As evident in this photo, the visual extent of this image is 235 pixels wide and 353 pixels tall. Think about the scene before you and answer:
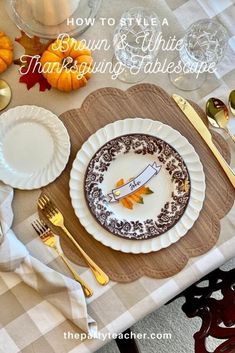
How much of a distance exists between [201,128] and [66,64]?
0.27 m

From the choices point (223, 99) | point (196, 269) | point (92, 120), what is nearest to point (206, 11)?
point (223, 99)

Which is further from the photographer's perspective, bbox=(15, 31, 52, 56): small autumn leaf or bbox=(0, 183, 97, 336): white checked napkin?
bbox=(15, 31, 52, 56): small autumn leaf

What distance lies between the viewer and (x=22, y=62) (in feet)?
3.40

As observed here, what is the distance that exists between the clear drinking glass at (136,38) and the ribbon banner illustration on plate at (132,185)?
18cm

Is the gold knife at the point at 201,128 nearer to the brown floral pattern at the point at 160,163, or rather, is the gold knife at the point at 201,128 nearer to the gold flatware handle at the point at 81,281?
the brown floral pattern at the point at 160,163

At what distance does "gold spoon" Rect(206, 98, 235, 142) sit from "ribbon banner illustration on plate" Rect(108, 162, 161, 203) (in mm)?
146

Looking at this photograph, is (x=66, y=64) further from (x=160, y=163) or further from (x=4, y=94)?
(x=160, y=163)

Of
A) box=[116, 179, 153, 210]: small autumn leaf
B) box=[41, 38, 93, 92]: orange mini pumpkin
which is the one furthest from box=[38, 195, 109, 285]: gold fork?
box=[41, 38, 93, 92]: orange mini pumpkin

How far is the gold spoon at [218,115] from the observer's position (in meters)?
1.02

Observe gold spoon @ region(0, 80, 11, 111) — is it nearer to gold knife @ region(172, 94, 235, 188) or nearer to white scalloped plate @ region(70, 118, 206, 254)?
white scalloped plate @ region(70, 118, 206, 254)

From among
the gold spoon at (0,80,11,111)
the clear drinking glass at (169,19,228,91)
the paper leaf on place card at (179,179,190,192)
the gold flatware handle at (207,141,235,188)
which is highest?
the gold spoon at (0,80,11,111)

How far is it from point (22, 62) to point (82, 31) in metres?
0.13

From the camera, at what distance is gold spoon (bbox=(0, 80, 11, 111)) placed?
1.02 meters

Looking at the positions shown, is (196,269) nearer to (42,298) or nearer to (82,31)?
(42,298)
